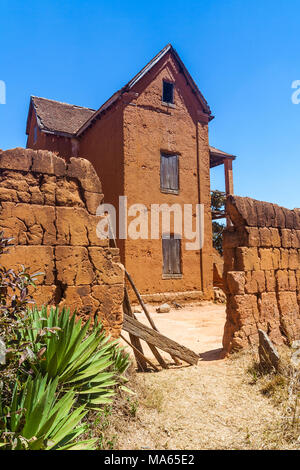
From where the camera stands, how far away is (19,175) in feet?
14.0

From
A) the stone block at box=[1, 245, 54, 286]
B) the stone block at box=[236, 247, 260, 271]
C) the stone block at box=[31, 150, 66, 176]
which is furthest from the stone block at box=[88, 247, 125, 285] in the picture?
the stone block at box=[236, 247, 260, 271]

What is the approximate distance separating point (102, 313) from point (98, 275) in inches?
19.2

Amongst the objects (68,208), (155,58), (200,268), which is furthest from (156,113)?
(68,208)

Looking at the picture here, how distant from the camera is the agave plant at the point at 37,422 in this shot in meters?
2.43

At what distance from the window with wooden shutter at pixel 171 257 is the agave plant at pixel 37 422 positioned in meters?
10.1

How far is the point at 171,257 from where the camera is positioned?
13.0m

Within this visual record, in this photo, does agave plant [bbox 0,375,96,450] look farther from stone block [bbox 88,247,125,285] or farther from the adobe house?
the adobe house

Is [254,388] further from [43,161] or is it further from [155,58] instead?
[155,58]

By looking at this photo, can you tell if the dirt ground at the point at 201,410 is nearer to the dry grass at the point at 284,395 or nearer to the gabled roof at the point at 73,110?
the dry grass at the point at 284,395

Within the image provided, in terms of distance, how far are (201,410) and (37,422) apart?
2410mm

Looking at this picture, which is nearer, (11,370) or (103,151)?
(11,370)

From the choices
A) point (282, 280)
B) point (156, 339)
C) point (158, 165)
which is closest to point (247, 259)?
point (282, 280)
